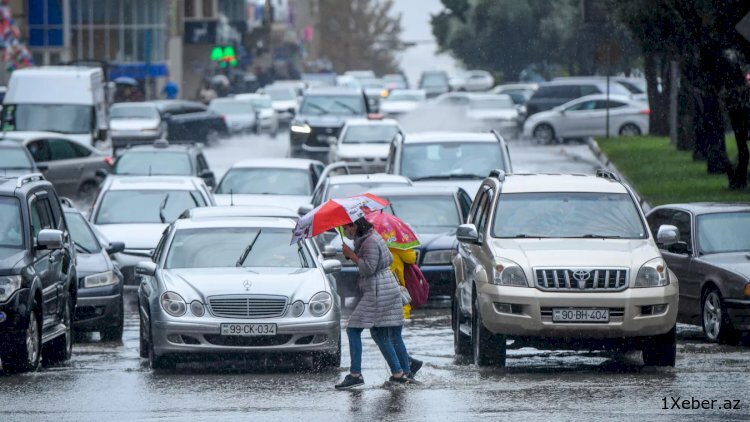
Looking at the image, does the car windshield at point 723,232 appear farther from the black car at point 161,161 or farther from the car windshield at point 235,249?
the black car at point 161,161

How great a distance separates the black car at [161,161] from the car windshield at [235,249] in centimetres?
1354

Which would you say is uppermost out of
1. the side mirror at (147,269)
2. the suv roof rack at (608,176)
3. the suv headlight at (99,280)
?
the suv roof rack at (608,176)

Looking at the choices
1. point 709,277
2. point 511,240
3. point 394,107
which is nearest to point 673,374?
point 511,240

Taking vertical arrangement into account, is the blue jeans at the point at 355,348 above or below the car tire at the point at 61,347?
above

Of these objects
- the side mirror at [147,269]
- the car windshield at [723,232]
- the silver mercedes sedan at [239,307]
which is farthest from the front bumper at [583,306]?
the car windshield at [723,232]

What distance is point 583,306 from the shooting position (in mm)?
12945

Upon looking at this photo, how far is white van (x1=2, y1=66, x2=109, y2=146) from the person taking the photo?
121 feet

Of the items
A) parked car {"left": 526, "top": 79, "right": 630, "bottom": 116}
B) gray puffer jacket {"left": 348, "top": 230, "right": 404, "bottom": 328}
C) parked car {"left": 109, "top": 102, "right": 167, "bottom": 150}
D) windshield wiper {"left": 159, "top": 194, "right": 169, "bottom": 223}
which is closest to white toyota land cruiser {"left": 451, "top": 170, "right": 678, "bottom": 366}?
gray puffer jacket {"left": 348, "top": 230, "right": 404, "bottom": 328}

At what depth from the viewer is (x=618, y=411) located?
10.8 metres

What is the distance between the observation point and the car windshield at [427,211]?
811 inches

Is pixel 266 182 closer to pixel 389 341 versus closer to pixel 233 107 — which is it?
pixel 389 341

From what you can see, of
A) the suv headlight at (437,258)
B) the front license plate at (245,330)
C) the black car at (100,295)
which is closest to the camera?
the front license plate at (245,330)

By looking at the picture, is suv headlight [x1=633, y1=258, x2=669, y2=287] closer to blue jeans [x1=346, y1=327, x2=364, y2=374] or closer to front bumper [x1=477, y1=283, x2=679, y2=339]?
front bumper [x1=477, y1=283, x2=679, y2=339]

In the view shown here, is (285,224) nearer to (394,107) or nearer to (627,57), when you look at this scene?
(394,107)
